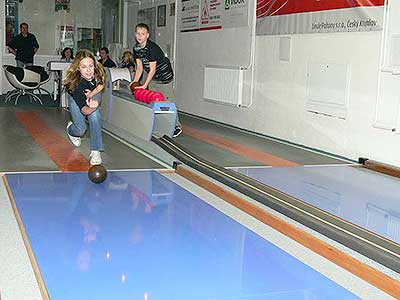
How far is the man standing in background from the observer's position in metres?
12.8

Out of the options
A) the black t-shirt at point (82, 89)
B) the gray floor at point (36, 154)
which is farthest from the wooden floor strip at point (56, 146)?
the black t-shirt at point (82, 89)

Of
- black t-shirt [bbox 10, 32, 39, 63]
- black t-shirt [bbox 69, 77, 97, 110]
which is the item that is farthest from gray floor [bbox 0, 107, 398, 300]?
black t-shirt [bbox 10, 32, 39, 63]

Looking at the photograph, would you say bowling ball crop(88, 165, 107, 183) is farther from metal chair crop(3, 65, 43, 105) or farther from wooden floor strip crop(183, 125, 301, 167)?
metal chair crop(3, 65, 43, 105)

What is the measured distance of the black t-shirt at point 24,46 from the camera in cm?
1280

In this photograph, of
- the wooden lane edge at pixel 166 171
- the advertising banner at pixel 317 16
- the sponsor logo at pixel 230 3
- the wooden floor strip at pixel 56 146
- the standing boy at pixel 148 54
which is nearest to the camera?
the wooden lane edge at pixel 166 171

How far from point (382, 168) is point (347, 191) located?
3.51 ft

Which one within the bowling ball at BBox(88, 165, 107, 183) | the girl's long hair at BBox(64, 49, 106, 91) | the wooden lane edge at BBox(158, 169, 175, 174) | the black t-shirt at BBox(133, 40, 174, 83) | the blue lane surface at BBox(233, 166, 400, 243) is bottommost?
the blue lane surface at BBox(233, 166, 400, 243)

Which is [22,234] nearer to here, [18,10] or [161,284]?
[161,284]

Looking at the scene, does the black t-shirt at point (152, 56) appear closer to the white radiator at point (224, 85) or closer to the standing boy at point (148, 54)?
the standing boy at point (148, 54)

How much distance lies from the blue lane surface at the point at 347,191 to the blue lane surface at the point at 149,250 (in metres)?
0.83

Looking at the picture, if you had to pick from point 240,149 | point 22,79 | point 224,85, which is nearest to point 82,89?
point 240,149

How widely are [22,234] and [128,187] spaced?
4.59ft

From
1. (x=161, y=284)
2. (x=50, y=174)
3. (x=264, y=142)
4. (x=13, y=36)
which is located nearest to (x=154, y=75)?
(x=264, y=142)

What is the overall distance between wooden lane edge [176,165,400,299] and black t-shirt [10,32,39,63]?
9.22 m
